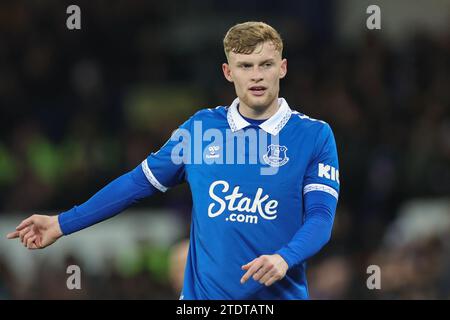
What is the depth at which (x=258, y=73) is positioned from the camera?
18.8 feet

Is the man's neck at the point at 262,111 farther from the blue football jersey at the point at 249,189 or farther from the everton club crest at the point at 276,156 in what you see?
the everton club crest at the point at 276,156

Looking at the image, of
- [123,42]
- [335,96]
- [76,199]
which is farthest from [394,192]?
[123,42]

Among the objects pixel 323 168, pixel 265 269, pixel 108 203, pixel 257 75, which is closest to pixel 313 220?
pixel 323 168

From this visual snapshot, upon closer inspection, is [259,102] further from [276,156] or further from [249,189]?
[249,189]

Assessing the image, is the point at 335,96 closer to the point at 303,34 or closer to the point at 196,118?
the point at 303,34

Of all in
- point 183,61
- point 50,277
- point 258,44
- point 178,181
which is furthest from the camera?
point 183,61

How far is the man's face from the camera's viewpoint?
5754 millimetres

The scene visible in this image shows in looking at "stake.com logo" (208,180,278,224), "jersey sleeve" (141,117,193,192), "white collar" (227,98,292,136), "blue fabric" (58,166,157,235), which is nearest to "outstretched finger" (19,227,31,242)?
"blue fabric" (58,166,157,235)

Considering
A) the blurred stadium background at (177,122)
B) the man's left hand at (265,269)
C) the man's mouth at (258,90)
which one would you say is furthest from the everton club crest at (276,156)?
the blurred stadium background at (177,122)

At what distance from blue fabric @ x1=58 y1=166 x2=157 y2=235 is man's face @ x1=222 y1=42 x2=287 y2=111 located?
2.35 ft

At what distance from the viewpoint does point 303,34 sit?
1492cm

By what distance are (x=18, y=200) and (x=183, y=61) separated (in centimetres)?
327

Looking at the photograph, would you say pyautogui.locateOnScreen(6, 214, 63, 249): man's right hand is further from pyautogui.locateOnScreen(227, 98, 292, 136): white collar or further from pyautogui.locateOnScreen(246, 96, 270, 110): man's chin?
pyautogui.locateOnScreen(246, 96, 270, 110): man's chin

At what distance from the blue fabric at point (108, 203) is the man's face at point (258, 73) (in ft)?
2.35
